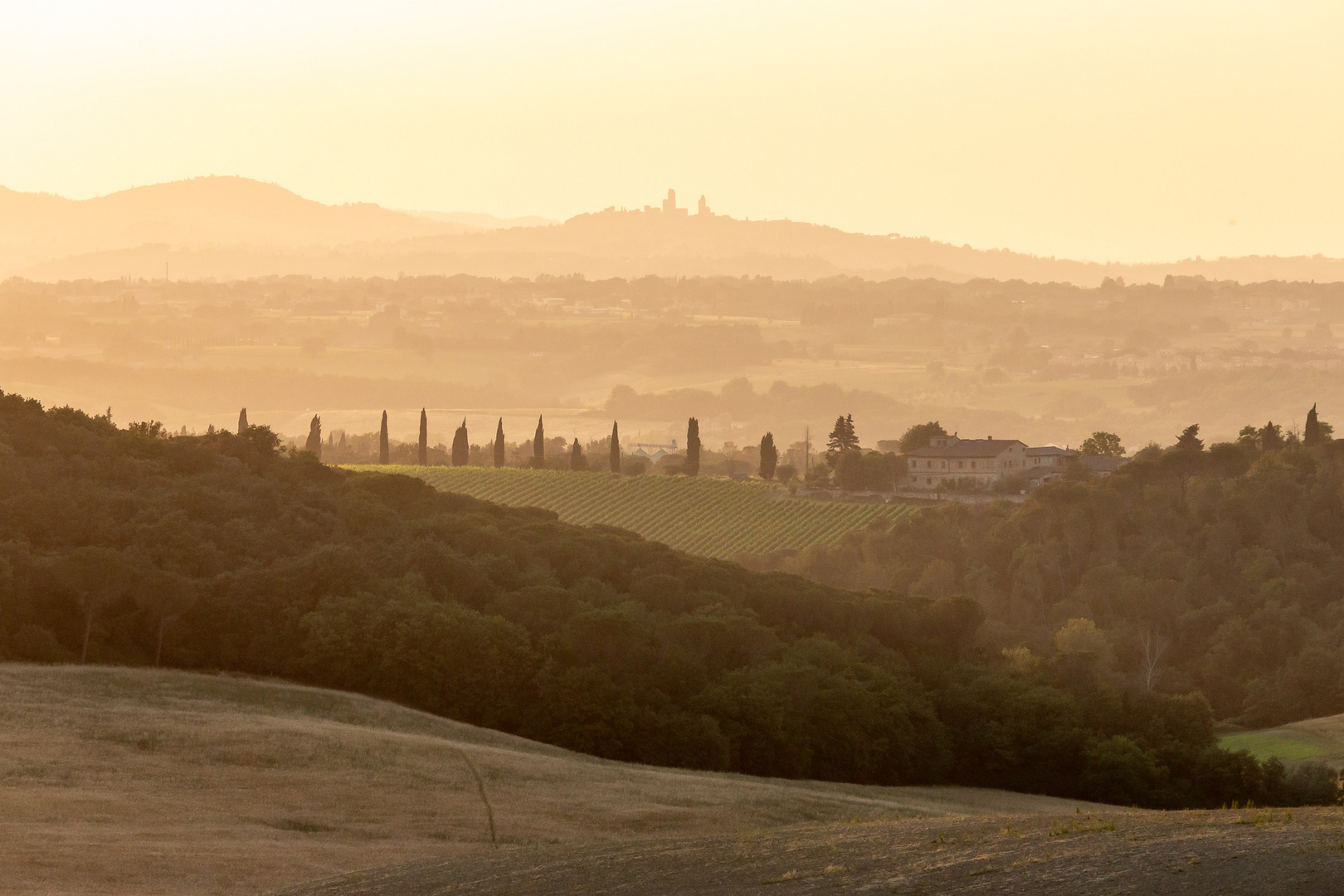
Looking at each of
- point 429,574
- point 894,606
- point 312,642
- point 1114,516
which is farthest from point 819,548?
point 312,642

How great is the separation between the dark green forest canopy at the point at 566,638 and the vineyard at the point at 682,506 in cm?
4215

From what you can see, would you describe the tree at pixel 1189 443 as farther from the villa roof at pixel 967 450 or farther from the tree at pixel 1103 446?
the tree at pixel 1103 446

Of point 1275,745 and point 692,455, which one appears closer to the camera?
point 1275,745

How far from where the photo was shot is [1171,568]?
3866 inches

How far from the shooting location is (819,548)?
101750 mm

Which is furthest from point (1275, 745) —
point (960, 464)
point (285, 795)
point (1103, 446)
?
point (1103, 446)

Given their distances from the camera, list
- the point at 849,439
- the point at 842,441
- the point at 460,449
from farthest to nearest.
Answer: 1. the point at 460,449
2. the point at 849,439
3. the point at 842,441

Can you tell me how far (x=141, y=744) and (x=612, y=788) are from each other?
9519 mm

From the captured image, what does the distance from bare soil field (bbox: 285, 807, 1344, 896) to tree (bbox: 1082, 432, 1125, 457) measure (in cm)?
13029

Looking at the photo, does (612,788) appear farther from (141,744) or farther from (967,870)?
(967,870)

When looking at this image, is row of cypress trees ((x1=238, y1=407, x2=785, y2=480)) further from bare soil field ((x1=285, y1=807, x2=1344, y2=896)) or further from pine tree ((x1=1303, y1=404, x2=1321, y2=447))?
bare soil field ((x1=285, y1=807, x2=1344, y2=896))

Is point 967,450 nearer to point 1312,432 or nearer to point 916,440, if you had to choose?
point 916,440

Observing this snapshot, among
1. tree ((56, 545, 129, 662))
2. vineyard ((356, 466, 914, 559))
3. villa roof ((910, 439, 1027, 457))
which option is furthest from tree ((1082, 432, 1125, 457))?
tree ((56, 545, 129, 662))

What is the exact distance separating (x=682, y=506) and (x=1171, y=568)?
122 feet
